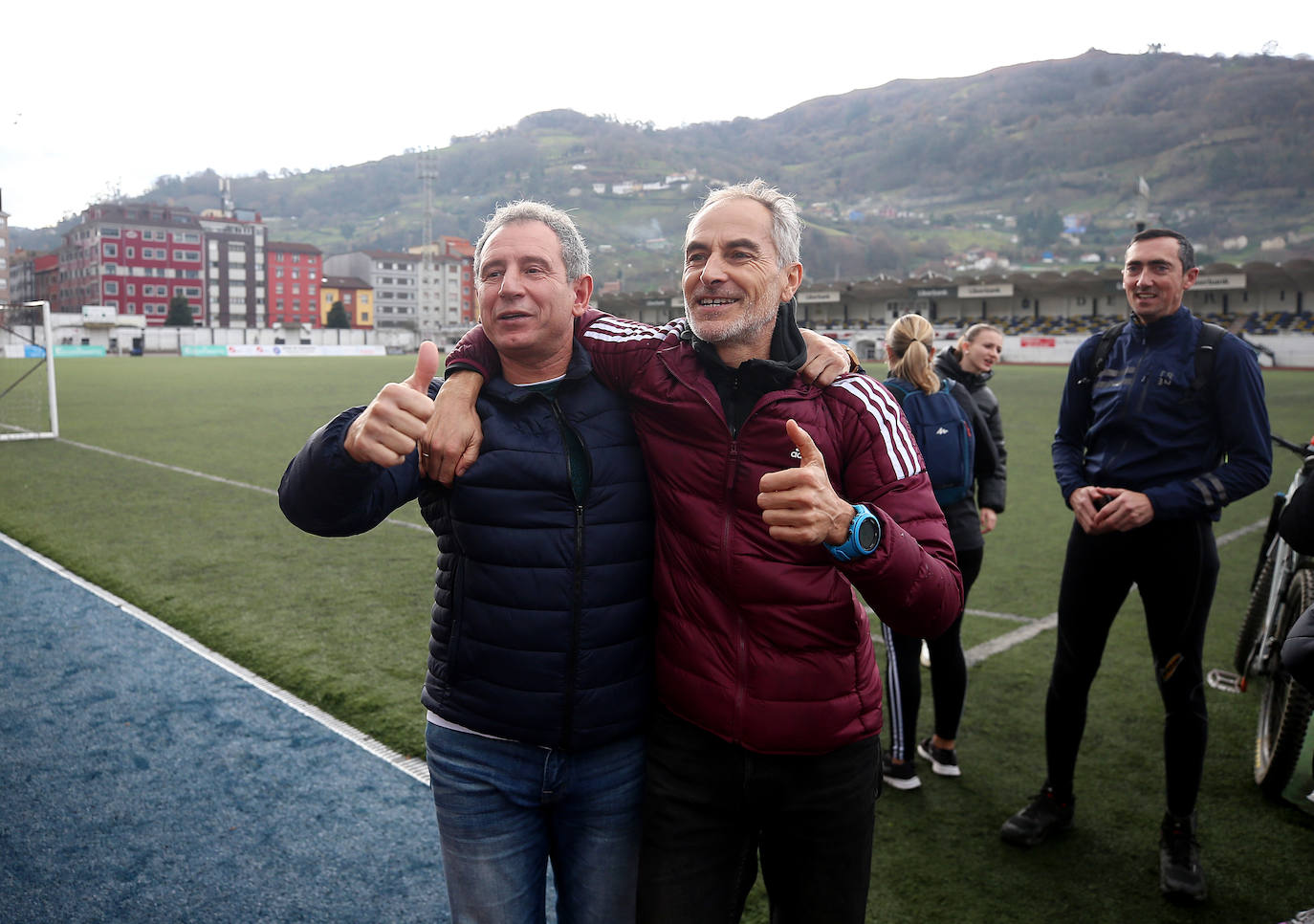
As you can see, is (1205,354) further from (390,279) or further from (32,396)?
(390,279)

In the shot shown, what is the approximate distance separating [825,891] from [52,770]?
3.62 metres

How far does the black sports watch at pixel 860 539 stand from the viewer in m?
1.70

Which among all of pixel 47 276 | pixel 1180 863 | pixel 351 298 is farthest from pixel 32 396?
pixel 47 276

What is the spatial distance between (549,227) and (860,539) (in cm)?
99

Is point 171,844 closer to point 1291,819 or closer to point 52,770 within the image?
point 52,770

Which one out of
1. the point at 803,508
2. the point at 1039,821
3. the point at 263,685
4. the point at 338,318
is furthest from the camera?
the point at 338,318

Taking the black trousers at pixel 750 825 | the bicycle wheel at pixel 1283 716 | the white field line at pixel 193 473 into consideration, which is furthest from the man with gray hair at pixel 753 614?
the white field line at pixel 193 473

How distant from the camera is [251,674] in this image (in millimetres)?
5180

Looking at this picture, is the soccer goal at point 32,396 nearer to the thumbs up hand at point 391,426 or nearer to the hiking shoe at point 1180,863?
the thumbs up hand at point 391,426

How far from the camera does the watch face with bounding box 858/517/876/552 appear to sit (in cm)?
170

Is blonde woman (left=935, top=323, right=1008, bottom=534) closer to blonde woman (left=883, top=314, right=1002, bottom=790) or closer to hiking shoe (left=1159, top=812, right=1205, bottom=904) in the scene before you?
blonde woman (left=883, top=314, right=1002, bottom=790)

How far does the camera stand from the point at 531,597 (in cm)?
198

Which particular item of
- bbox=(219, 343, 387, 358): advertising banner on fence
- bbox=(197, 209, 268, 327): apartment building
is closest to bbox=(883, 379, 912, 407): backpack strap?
bbox=(219, 343, 387, 358): advertising banner on fence

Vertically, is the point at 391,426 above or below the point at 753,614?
above
